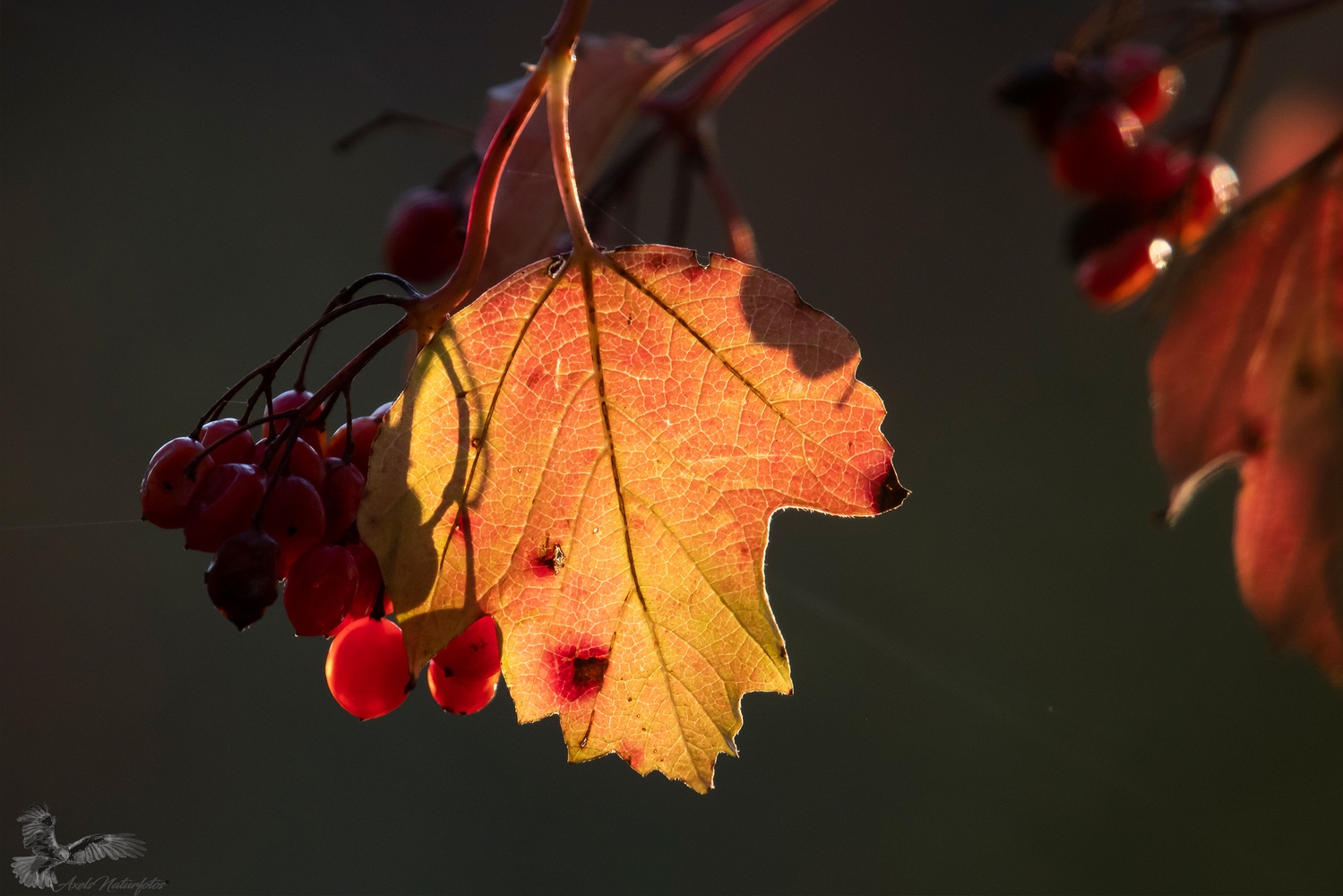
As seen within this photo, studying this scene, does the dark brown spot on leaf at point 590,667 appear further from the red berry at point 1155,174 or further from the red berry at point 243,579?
the red berry at point 1155,174

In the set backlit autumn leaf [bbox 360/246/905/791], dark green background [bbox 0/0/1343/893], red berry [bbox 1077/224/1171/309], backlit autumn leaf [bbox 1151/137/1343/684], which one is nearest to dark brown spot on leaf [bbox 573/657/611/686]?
backlit autumn leaf [bbox 360/246/905/791]

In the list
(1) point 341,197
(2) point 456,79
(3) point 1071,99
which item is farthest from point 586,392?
(2) point 456,79

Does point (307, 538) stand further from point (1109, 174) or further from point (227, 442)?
point (1109, 174)

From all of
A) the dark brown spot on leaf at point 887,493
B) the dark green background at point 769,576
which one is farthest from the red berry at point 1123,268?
the dark green background at point 769,576

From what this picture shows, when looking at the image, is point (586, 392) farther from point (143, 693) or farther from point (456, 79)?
point (456, 79)

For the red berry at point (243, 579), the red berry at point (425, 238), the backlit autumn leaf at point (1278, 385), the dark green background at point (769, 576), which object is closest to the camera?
the red berry at point (243, 579)

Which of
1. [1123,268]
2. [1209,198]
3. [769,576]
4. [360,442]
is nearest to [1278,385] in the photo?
[1123,268]

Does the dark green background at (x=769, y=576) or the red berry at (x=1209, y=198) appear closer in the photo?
the red berry at (x=1209, y=198)
